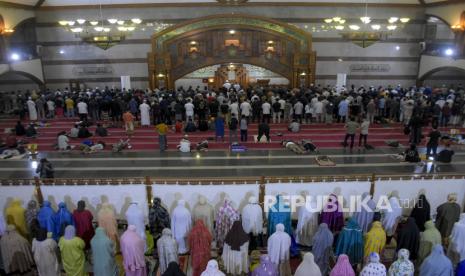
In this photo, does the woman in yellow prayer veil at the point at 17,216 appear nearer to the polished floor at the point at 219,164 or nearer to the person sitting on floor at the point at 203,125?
the polished floor at the point at 219,164

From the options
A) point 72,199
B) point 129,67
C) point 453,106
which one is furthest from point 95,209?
point 129,67

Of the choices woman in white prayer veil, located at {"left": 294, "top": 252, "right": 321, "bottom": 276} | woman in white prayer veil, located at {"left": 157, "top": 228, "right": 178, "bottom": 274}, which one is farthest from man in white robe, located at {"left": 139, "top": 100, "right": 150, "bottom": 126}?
woman in white prayer veil, located at {"left": 294, "top": 252, "right": 321, "bottom": 276}

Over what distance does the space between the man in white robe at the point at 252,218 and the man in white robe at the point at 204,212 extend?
2.21 ft

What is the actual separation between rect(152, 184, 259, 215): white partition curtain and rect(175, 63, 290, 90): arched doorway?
16265mm

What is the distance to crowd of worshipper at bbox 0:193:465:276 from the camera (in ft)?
21.6

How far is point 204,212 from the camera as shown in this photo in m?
7.62

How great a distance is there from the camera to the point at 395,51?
75.6ft

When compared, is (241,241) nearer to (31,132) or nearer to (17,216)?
(17,216)

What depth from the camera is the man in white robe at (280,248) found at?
6784mm

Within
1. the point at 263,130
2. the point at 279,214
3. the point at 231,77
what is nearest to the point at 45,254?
the point at 279,214

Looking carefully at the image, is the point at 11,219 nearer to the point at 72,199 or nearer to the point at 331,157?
the point at 72,199

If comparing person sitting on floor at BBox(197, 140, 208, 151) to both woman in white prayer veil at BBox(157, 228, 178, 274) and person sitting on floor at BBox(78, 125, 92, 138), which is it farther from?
woman in white prayer veil at BBox(157, 228, 178, 274)

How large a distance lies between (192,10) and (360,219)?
57.8 feet

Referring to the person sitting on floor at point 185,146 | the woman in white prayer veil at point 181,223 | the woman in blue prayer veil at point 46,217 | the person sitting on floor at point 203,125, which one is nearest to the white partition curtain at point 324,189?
the woman in white prayer veil at point 181,223
